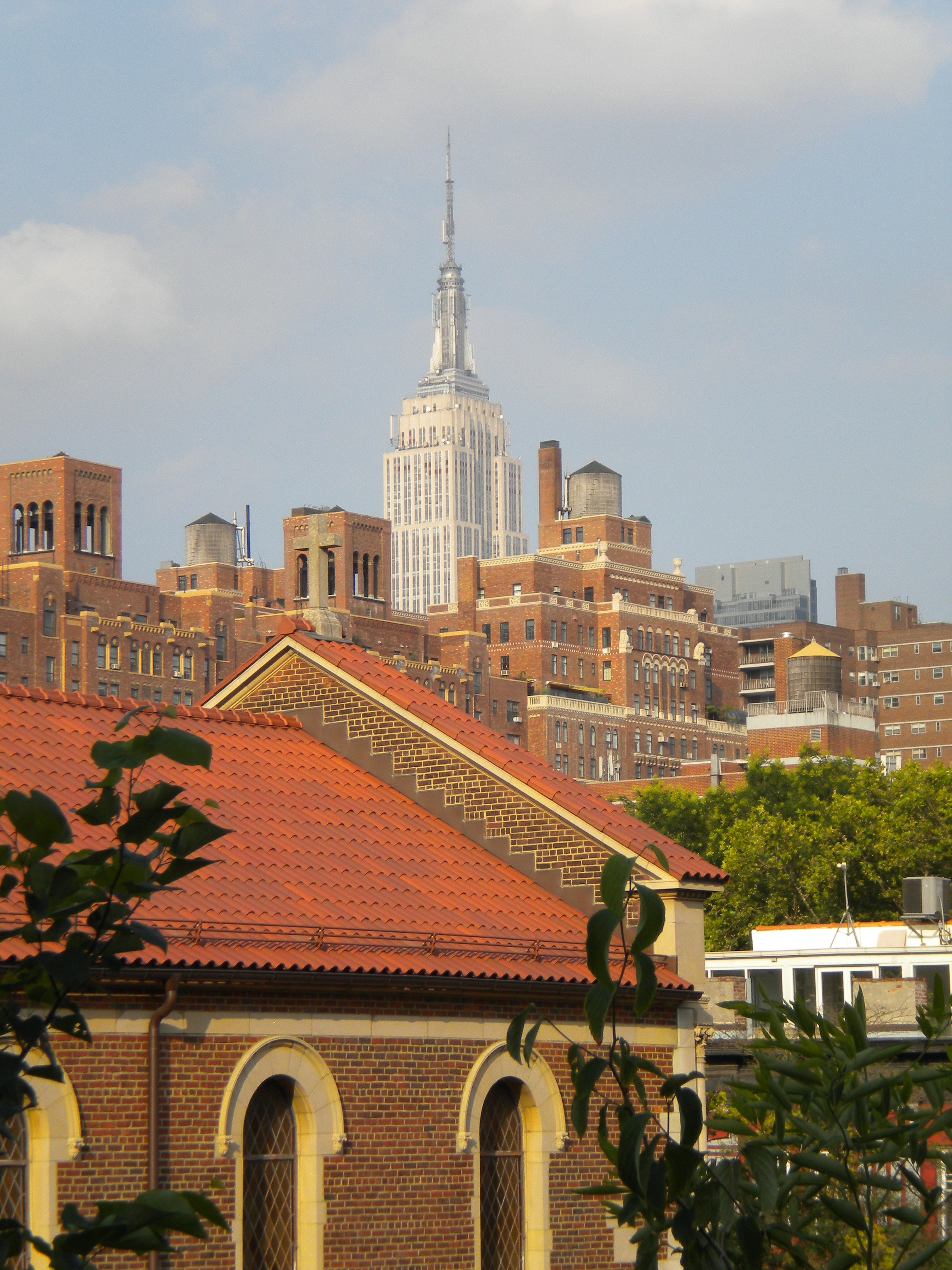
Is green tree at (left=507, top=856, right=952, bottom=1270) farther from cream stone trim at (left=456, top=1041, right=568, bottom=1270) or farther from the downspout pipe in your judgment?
cream stone trim at (left=456, top=1041, right=568, bottom=1270)

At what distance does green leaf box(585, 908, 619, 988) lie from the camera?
7.07 meters

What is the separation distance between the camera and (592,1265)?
72.4ft

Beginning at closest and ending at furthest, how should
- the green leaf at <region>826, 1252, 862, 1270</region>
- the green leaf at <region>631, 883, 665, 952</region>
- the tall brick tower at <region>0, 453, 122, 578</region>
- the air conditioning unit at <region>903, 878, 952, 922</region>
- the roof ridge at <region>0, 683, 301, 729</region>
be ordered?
the green leaf at <region>631, 883, 665, 952</region>, the green leaf at <region>826, 1252, 862, 1270</region>, the roof ridge at <region>0, 683, 301, 729</region>, the air conditioning unit at <region>903, 878, 952, 922</region>, the tall brick tower at <region>0, 453, 122, 578</region>

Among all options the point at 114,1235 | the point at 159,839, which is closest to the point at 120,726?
the point at 159,839

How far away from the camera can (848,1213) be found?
8164mm

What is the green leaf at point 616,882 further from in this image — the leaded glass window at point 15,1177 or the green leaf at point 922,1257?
the leaded glass window at point 15,1177

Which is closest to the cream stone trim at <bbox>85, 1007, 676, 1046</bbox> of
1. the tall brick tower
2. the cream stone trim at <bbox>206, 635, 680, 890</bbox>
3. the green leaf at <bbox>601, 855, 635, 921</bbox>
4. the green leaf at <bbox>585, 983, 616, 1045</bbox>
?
→ the cream stone trim at <bbox>206, 635, 680, 890</bbox>

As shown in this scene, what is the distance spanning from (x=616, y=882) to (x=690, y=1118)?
3.49 feet

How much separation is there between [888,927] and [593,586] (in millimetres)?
148788

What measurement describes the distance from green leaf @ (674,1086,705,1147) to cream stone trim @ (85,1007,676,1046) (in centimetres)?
1073

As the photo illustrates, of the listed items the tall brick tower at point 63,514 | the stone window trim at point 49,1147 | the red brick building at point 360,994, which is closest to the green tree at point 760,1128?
the red brick building at point 360,994

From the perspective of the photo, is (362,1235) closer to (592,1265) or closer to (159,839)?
(592,1265)

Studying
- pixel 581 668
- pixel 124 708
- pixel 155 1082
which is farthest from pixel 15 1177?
pixel 581 668

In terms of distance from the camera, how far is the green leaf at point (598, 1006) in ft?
23.3
